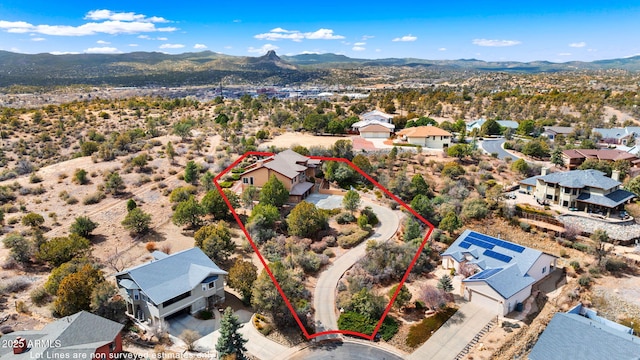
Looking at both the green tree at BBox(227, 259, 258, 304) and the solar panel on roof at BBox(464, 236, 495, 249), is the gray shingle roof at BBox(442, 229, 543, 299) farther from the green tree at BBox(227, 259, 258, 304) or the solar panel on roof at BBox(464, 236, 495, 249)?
the green tree at BBox(227, 259, 258, 304)

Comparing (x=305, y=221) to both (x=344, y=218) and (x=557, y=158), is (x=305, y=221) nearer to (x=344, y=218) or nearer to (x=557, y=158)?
(x=344, y=218)

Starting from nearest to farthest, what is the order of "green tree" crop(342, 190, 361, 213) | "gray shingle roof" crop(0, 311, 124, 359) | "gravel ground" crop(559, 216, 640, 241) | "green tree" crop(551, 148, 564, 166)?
"gray shingle roof" crop(0, 311, 124, 359) → "gravel ground" crop(559, 216, 640, 241) → "green tree" crop(342, 190, 361, 213) → "green tree" crop(551, 148, 564, 166)

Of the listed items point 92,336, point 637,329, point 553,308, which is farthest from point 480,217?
point 92,336

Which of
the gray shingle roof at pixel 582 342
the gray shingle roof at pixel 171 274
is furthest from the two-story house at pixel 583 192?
the gray shingle roof at pixel 171 274

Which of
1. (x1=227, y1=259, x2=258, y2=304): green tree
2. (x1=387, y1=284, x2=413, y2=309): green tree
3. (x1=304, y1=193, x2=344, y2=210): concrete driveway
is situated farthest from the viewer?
(x1=304, y1=193, x2=344, y2=210): concrete driveway

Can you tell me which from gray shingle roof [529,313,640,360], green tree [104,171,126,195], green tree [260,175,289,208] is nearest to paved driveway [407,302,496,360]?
gray shingle roof [529,313,640,360]

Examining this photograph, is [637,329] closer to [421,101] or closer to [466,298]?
[466,298]
